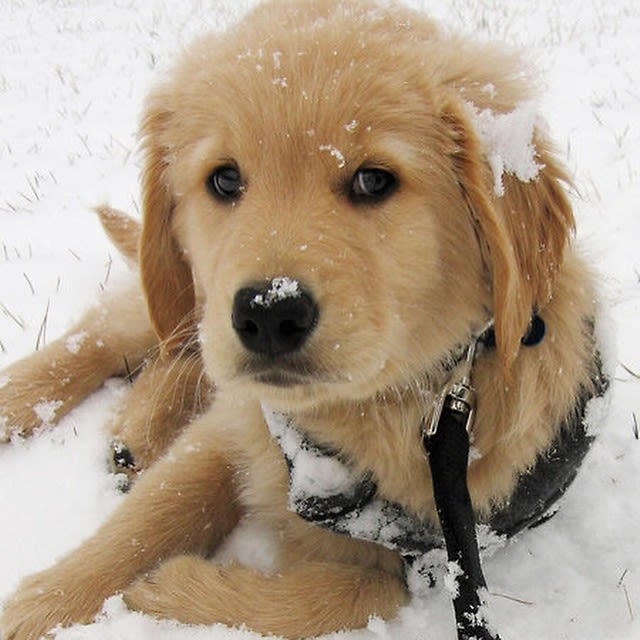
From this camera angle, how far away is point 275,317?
172 centimetres

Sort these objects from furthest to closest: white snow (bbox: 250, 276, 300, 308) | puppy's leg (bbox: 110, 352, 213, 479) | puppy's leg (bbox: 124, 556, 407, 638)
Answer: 1. puppy's leg (bbox: 110, 352, 213, 479)
2. puppy's leg (bbox: 124, 556, 407, 638)
3. white snow (bbox: 250, 276, 300, 308)

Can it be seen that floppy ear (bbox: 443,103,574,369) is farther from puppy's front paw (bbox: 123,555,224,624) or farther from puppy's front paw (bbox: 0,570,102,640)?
puppy's front paw (bbox: 0,570,102,640)

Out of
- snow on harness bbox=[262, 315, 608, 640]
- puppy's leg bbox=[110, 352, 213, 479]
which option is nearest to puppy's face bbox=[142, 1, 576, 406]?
snow on harness bbox=[262, 315, 608, 640]

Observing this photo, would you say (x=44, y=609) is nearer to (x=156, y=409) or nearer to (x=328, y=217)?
(x=156, y=409)

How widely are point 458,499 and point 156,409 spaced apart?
1.43 meters

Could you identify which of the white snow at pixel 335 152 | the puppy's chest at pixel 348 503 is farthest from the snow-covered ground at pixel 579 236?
the white snow at pixel 335 152

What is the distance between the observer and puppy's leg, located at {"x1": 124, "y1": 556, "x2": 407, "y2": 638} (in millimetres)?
2166

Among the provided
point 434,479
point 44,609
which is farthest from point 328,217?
point 44,609

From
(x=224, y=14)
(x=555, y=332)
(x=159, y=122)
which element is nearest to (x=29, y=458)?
(x=159, y=122)

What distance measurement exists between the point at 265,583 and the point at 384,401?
→ 1.94 ft

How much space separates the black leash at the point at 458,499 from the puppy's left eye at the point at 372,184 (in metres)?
0.51

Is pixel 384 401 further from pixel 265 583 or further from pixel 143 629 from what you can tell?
pixel 143 629

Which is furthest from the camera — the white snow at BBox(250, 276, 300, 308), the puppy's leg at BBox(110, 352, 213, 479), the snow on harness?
the puppy's leg at BBox(110, 352, 213, 479)

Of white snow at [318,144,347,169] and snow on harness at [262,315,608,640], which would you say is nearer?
white snow at [318,144,347,169]
